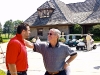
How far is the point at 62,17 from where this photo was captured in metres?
42.1

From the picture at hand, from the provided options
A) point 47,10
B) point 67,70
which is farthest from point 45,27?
point 67,70

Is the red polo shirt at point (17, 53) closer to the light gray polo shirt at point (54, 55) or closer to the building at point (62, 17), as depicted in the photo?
the light gray polo shirt at point (54, 55)

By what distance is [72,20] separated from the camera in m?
42.4

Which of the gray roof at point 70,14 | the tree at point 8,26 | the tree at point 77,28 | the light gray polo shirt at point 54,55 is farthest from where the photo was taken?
the tree at point 8,26

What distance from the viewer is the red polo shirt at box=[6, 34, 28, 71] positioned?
422 centimetres

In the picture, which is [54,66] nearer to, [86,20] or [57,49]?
[57,49]

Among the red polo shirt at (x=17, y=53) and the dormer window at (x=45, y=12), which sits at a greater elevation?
the dormer window at (x=45, y=12)

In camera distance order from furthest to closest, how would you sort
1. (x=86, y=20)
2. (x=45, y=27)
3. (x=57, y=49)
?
(x=45, y=27) < (x=86, y=20) < (x=57, y=49)

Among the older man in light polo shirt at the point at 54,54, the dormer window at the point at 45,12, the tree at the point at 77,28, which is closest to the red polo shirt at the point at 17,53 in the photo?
the older man in light polo shirt at the point at 54,54

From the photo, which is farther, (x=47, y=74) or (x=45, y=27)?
(x=45, y=27)

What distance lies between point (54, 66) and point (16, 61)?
0.74m

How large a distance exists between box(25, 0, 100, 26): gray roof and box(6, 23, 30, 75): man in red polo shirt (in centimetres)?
3568

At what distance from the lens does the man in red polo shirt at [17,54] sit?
422 cm

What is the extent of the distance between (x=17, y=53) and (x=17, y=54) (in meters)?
0.02
